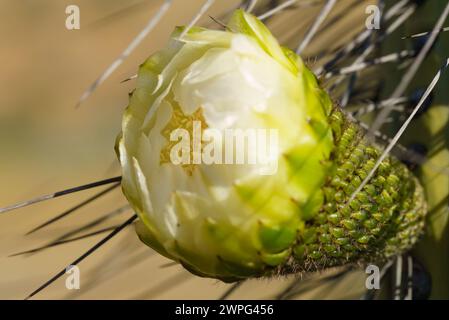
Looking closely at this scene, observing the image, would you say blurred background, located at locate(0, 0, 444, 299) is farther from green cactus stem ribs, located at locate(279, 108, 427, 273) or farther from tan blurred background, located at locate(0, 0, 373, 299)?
green cactus stem ribs, located at locate(279, 108, 427, 273)

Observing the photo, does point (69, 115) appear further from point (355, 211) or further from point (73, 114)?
point (355, 211)

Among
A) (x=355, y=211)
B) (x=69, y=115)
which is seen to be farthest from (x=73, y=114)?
(x=355, y=211)

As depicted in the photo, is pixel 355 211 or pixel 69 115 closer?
pixel 355 211

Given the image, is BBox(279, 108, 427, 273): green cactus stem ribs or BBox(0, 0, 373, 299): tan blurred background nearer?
BBox(279, 108, 427, 273): green cactus stem ribs

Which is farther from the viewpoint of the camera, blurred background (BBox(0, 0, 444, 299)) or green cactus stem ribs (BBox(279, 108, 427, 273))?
blurred background (BBox(0, 0, 444, 299))

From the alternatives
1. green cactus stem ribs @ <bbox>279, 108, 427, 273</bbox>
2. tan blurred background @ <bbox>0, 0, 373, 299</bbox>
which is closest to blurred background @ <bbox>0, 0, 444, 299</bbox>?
tan blurred background @ <bbox>0, 0, 373, 299</bbox>

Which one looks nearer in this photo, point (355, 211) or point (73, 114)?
point (355, 211)
